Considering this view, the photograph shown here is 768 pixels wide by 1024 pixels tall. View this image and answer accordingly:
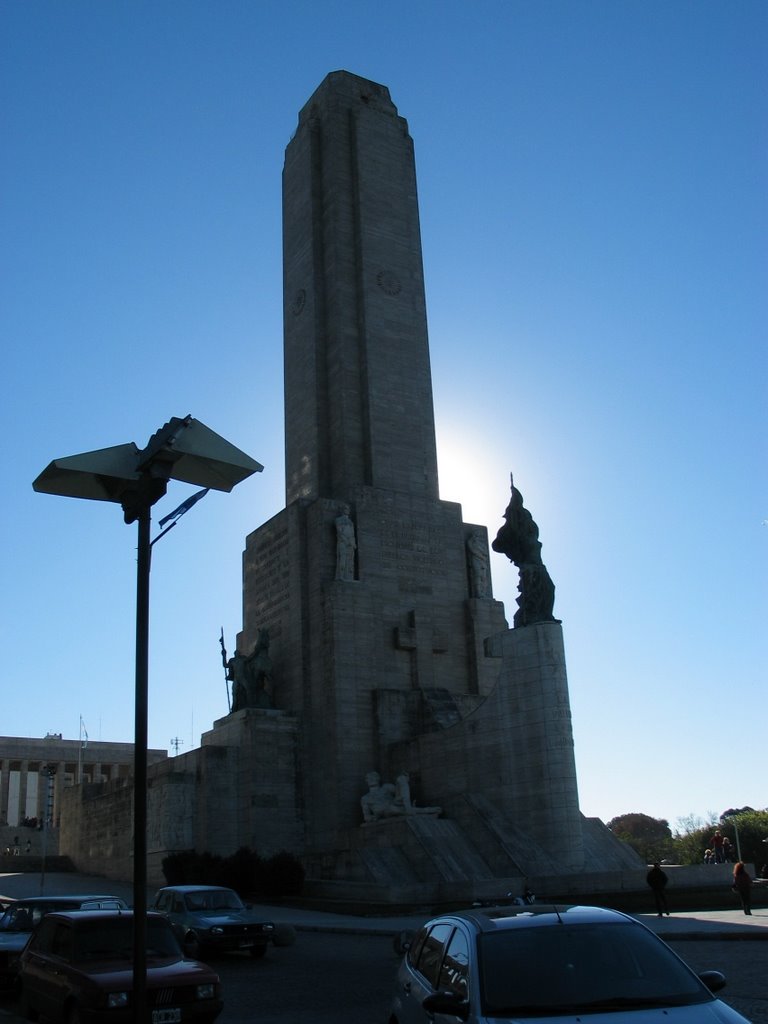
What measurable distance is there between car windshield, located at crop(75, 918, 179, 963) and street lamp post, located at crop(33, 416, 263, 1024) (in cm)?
284

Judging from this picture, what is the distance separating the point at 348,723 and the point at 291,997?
2099 cm

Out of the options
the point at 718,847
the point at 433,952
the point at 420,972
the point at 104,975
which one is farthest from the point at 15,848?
the point at 433,952

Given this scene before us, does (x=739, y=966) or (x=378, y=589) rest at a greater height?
(x=378, y=589)

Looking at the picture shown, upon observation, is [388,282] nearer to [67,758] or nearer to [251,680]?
[251,680]

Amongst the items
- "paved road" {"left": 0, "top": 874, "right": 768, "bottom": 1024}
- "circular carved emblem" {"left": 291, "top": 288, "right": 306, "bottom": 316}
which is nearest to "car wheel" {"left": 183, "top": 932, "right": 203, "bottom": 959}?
"paved road" {"left": 0, "top": 874, "right": 768, "bottom": 1024}

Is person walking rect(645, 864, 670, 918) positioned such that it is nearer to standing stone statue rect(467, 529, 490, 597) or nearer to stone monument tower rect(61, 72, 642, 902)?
stone monument tower rect(61, 72, 642, 902)

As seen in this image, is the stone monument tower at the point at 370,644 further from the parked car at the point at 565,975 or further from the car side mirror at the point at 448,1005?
the car side mirror at the point at 448,1005

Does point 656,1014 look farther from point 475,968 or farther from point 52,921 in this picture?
point 52,921

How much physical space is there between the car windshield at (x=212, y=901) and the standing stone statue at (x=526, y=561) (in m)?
13.6

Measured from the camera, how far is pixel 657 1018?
5.14 m

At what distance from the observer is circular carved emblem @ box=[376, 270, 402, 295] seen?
3953cm

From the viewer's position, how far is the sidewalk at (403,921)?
1523cm

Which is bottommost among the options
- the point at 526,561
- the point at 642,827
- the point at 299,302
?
the point at 642,827

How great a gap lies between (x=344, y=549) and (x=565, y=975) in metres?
28.8
